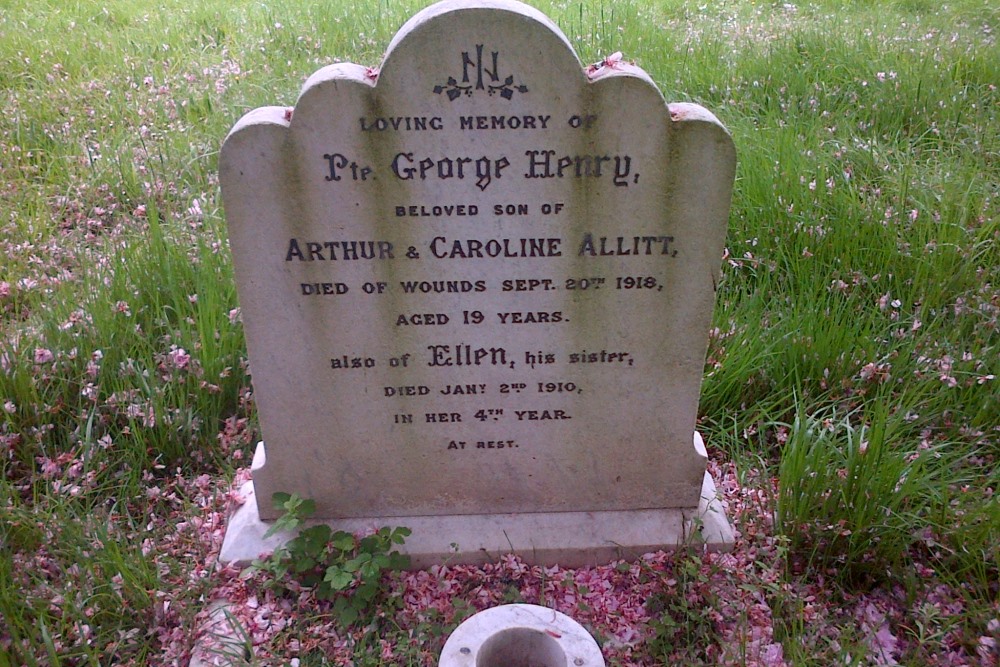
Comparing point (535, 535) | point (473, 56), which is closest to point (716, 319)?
point (535, 535)

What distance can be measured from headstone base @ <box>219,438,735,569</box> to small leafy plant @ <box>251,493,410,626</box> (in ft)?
0.27

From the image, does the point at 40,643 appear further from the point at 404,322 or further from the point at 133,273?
the point at 133,273

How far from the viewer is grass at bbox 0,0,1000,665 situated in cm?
242

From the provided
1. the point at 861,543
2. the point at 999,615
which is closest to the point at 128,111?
the point at 861,543

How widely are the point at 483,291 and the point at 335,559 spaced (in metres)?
0.98

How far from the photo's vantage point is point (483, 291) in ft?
7.64

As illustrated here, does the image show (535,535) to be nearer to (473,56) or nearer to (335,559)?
(335,559)

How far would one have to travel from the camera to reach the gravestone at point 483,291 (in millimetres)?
2059

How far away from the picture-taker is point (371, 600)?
244cm

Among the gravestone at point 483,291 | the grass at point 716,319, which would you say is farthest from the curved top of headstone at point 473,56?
the grass at point 716,319

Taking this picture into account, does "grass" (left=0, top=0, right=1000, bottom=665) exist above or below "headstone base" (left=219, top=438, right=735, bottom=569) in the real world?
above

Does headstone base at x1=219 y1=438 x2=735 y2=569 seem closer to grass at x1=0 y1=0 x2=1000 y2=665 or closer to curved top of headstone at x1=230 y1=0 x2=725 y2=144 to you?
grass at x1=0 y1=0 x2=1000 y2=665

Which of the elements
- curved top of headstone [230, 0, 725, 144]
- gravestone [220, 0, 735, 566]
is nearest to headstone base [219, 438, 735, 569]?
gravestone [220, 0, 735, 566]

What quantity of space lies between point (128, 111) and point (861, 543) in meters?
4.94
